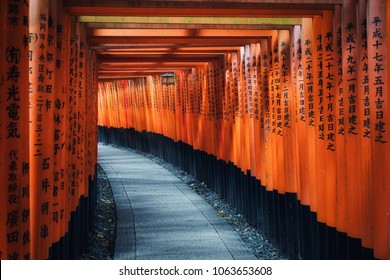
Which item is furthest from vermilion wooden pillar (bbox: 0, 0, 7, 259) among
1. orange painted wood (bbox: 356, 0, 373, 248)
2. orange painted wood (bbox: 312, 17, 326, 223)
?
orange painted wood (bbox: 312, 17, 326, 223)

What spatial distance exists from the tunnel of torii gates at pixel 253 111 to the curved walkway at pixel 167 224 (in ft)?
2.37

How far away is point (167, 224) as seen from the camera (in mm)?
11125

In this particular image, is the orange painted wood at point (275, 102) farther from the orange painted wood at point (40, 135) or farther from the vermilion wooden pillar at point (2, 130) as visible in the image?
the vermilion wooden pillar at point (2, 130)

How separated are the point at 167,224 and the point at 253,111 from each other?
294cm

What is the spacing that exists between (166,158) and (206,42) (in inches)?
489

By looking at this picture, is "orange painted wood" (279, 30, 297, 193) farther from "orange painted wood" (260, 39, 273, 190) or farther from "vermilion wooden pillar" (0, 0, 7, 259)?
"vermilion wooden pillar" (0, 0, 7, 259)

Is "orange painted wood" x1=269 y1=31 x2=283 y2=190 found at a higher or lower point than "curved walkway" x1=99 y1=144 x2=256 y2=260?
→ higher

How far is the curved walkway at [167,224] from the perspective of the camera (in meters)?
9.01

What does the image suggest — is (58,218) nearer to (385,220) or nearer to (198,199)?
(385,220)

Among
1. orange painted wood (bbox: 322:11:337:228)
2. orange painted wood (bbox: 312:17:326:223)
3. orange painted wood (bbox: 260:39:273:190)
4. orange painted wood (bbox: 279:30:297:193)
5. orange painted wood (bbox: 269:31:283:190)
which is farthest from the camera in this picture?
orange painted wood (bbox: 260:39:273:190)

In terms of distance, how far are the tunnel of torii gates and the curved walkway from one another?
72 cm

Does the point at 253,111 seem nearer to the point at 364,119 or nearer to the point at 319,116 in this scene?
the point at 319,116

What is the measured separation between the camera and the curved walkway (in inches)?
355

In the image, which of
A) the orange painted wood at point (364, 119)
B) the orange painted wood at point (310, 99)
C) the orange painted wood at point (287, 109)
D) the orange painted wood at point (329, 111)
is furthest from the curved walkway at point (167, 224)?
the orange painted wood at point (364, 119)
